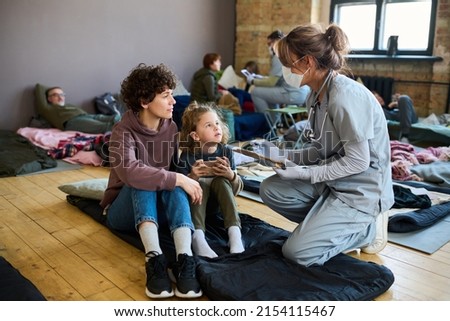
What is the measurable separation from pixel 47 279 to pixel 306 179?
1.25 m

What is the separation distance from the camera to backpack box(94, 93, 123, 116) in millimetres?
5242

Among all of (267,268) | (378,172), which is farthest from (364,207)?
(267,268)

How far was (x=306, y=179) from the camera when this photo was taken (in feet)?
6.73

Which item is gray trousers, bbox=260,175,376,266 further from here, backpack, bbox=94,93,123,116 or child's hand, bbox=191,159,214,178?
backpack, bbox=94,93,123,116

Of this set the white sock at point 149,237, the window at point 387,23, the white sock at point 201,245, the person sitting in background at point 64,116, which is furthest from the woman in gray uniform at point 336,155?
the window at point 387,23

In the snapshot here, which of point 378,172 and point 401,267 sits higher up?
point 378,172

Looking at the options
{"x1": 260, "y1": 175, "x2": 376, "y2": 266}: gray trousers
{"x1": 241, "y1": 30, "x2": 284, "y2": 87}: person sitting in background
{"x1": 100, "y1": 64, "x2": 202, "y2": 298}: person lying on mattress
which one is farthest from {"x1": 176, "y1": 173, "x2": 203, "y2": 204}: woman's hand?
{"x1": 241, "y1": 30, "x2": 284, "y2": 87}: person sitting in background

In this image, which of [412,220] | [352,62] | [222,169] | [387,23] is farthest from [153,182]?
[387,23]

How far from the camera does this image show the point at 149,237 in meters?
1.90

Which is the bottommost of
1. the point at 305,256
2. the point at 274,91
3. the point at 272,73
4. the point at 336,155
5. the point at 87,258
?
the point at 87,258

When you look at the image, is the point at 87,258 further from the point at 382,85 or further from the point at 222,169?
the point at 382,85

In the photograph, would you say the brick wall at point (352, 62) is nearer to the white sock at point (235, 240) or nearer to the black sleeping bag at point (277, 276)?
the black sleeping bag at point (277, 276)

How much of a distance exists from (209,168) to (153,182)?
352mm
